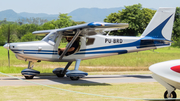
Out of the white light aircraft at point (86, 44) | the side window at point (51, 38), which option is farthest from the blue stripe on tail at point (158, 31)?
the side window at point (51, 38)

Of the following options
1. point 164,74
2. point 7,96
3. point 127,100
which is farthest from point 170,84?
point 7,96

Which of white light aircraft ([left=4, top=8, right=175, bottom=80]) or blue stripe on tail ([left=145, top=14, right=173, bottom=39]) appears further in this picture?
blue stripe on tail ([left=145, top=14, right=173, bottom=39])

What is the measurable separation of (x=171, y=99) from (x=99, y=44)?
8.57 metres

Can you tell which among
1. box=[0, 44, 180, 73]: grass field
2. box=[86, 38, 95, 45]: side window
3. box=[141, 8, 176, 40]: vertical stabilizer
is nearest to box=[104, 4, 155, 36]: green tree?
box=[0, 44, 180, 73]: grass field

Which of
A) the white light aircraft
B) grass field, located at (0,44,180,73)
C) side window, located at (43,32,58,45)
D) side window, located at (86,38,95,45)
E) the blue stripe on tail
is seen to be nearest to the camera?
the white light aircraft

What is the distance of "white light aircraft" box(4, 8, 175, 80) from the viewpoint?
A: 15.7 metres

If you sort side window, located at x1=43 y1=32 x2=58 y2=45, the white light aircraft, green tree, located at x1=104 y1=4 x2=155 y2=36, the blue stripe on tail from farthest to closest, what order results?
green tree, located at x1=104 y1=4 x2=155 y2=36
the blue stripe on tail
side window, located at x1=43 y1=32 x2=58 y2=45
the white light aircraft

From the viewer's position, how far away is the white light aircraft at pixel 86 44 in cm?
1568

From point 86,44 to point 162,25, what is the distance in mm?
5950

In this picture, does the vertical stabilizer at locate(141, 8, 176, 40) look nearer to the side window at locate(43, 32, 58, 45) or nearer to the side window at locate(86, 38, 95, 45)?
the side window at locate(86, 38, 95, 45)

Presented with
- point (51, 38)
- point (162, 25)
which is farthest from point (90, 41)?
point (162, 25)

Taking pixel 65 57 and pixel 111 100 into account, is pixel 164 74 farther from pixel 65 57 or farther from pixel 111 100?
pixel 65 57

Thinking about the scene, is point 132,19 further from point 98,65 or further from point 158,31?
point 158,31

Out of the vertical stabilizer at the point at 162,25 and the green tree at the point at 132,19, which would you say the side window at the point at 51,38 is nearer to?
the vertical stabilizer at the point at 162,25
